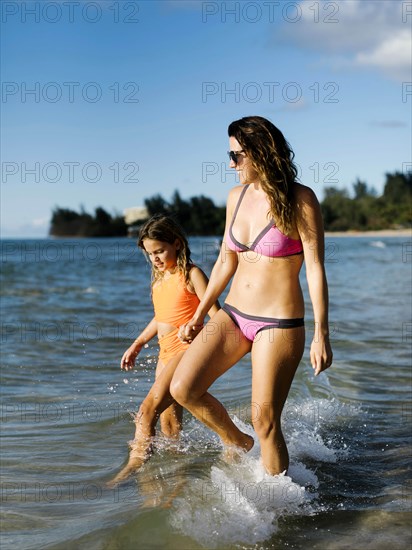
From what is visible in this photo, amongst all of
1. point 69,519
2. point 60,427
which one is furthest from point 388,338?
point 69,519

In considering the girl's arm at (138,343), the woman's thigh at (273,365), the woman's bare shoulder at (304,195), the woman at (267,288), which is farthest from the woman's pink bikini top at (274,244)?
the girl's arm at (138,343)

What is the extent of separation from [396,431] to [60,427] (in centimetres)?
292

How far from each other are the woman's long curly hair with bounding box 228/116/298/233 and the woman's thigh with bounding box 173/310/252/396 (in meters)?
0.70

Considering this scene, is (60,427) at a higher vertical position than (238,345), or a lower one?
lower

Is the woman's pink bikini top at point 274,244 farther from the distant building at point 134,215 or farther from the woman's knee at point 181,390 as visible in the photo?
the distant building at point 134,215

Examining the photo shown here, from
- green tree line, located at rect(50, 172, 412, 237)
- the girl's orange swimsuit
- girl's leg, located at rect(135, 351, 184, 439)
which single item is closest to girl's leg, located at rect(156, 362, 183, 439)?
girl's leg, located at rect(135, 351, 184, 439)

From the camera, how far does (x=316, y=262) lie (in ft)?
13.2

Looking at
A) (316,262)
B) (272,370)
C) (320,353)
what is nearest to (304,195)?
(316,262)

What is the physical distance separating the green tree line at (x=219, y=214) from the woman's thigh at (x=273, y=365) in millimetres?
97300

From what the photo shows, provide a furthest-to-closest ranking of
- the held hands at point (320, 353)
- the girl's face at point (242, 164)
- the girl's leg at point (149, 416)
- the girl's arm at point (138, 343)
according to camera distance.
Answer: the girl's arm at point (138, 343) → the girl's leg at point (149, 416) → the girl's face at point (242, 164) → the held hands at point (320, 353)

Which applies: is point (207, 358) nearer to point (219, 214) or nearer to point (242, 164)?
point (242, 164)

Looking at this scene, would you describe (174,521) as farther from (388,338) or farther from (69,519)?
(388,338)

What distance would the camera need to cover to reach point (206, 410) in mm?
4434

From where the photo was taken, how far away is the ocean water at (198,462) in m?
4.02
